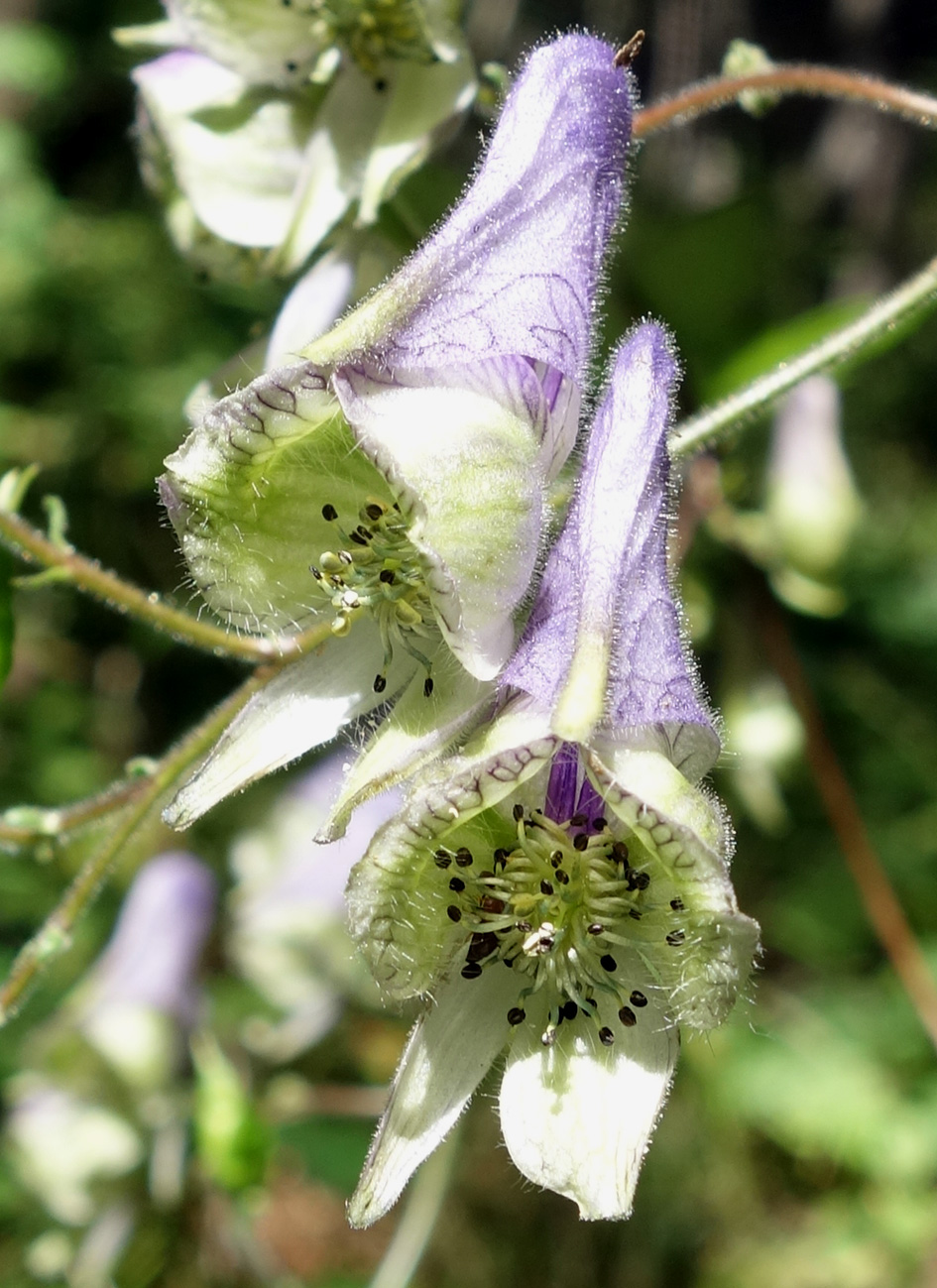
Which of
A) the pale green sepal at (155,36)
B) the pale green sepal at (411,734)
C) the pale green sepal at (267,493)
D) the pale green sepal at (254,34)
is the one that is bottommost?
the pale green sepal at (411,734)

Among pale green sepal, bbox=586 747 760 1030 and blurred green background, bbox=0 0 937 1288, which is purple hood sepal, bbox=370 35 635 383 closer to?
pale green sepal, bbox=586 747 760 1030

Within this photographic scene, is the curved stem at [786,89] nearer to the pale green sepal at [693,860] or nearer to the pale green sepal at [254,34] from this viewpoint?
the pale green sepal at [254,34]

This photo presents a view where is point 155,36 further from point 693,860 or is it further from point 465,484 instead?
point 693,860

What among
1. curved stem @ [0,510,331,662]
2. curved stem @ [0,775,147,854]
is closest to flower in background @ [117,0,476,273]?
curved stem @ [0,510,331,662]

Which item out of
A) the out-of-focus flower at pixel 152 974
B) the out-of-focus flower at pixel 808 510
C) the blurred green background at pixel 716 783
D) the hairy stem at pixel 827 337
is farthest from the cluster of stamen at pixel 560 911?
the out-of-focus flower at pixel 152 974

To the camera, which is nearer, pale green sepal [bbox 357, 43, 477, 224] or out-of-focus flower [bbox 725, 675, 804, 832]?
pale green sepal [bbox 357, 43, 477, 224]

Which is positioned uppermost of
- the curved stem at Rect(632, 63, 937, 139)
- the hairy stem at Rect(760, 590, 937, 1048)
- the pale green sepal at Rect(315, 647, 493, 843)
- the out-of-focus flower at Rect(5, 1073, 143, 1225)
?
the curved stem at Rect(632, 63, 937, 139)

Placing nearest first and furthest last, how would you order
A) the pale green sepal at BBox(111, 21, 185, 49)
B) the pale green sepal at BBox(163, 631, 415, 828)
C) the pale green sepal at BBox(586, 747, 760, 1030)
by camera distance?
1. the pale green sepal at BBox(586, 747, 760, 1030)
2. the pale green sepal at BBox(163, 631, 415, 828)
3. the pale green sepal at BBox(111, 21, 185, 49)
